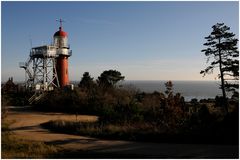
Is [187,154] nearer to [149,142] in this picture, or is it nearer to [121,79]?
[149,142]

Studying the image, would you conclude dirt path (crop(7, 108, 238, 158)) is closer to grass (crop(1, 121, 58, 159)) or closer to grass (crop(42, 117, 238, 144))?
grass (crop(1, 121, 58, 159))

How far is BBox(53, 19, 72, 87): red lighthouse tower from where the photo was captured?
1776 inches

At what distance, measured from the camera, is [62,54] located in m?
45.1

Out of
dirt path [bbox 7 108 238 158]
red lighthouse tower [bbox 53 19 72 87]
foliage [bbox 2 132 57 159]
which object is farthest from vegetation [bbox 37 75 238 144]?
red lighthouse tower [bbox 53 19 72 87]

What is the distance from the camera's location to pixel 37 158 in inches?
527

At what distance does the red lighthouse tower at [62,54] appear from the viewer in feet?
148

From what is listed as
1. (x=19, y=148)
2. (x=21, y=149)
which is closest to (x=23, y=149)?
(x=21, y=149)

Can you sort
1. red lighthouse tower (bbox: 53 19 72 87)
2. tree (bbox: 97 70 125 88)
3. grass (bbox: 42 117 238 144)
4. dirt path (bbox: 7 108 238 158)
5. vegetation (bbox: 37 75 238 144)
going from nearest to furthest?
dirt path (bbox: 7 108 238 158) → grass (bbox: 42 117 238 144) → vegetation (bbox: 37 75 238 144) → red lighthouse tower (bbox: 53 19 72 87) → tree (bbox: 97 70 125 88)

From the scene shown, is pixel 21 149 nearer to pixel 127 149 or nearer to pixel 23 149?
pixel 23 149

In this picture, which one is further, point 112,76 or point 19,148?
point 112,76

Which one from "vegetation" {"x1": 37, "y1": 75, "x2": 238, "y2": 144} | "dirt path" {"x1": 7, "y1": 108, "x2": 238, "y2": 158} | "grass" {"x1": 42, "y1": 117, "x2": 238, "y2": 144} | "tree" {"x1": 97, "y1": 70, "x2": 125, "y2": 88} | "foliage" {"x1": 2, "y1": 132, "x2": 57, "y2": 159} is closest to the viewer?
"foliage" {"x1": 2, "y1": 132, "x2": 57, "y2": 159}

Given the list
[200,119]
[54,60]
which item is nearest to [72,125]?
[200,119]

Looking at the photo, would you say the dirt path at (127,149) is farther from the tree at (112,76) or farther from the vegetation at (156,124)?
the tree at (112,76)

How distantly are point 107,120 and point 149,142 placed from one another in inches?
245
